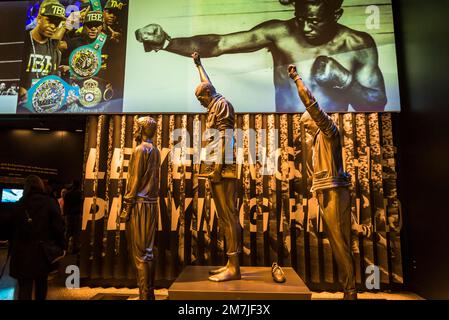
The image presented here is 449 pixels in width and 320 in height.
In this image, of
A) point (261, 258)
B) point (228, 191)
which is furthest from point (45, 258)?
point (261, 258)

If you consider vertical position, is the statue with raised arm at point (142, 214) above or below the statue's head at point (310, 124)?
below

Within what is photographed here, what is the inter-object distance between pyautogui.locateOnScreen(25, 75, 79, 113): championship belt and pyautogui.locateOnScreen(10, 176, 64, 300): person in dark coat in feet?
8.04

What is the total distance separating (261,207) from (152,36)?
3049 millimetres

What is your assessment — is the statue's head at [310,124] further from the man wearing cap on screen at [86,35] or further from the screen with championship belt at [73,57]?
the man wearing cap on screen at [86,35]

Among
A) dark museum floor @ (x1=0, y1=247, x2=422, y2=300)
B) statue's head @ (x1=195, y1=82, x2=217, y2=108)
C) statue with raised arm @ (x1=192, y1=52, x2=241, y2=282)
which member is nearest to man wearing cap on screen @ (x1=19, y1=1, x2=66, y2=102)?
dark museum floor @ (x1=0, y1=247, x2=422, y2=300)

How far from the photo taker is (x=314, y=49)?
4617 mm

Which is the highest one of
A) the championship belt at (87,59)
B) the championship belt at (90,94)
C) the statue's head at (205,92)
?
the championship belt at (87,59)

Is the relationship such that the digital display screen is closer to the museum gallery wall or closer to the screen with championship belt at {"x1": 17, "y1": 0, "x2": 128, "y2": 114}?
the museum gallery wall

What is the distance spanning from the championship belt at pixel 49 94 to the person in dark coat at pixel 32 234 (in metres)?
2.45

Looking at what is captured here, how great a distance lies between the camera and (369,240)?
4.36 m

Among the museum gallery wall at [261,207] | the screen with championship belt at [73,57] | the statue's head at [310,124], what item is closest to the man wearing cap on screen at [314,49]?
the museum gallery wall at [261,207]

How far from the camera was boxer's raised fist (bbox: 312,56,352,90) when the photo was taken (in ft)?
14.7

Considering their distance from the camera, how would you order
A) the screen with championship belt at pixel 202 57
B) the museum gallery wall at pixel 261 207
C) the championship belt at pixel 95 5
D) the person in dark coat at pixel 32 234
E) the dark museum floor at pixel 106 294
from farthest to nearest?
the championship belt at pixel 95 5
the screen with championship belt at pixel 202 57
the museum gallery wall at pixel 261 207
the dark museum floor at pixel 106 294
the person in dark coat at pixel 32 234

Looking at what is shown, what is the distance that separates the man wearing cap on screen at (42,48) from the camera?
15.9 ft
